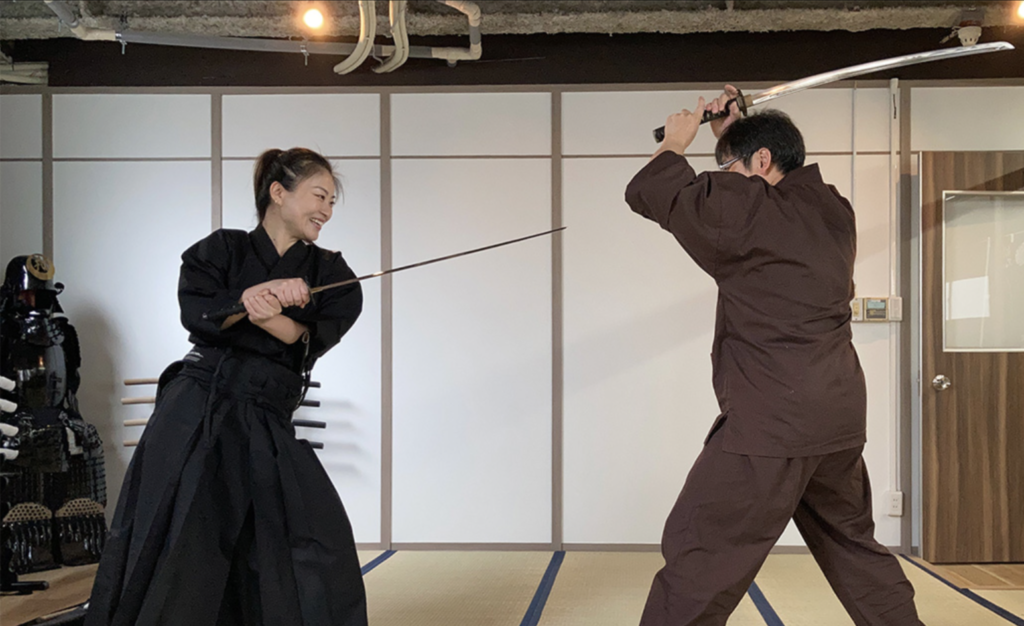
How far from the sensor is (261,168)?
7.17 feet

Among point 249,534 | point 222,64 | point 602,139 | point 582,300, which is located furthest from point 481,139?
point 249,534

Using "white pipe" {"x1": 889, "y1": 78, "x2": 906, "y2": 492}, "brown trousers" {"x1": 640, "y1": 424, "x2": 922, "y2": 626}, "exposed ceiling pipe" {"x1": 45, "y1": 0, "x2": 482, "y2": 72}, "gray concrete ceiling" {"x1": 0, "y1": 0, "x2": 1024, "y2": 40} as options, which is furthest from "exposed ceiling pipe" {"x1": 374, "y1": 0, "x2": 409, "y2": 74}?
"white pipe" {"x1": 889, "y1": 78, "x2": 906, "y2": 492}

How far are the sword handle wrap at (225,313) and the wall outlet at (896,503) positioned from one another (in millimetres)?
3437

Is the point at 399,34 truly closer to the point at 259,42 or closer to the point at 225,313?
the point at 259,42

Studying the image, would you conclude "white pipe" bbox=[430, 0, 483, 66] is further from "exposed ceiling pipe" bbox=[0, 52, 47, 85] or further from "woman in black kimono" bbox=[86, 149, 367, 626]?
"exposed ceiling pipe" bbox=[0, 52, 47, 85]

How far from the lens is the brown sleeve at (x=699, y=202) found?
1.86 m

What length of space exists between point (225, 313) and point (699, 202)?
117 centimetres

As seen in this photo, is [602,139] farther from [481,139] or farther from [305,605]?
[305,605]

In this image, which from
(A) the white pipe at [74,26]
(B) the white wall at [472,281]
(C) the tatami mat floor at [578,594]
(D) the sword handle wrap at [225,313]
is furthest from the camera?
(B) the white wall at [472,281]

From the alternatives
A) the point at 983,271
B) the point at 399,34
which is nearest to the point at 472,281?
the point at 399,34

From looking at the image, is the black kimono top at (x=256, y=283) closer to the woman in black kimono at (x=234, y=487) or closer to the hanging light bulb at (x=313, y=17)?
the woman in black kimono at (x=234, y=487)

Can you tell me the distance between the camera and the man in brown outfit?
1.83 m

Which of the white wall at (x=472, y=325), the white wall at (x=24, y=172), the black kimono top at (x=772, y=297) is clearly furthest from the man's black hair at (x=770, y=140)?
the white wall at (x=24, y=172)

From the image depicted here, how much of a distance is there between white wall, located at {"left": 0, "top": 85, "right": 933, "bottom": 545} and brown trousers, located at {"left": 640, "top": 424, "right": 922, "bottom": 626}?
78.9 inches
